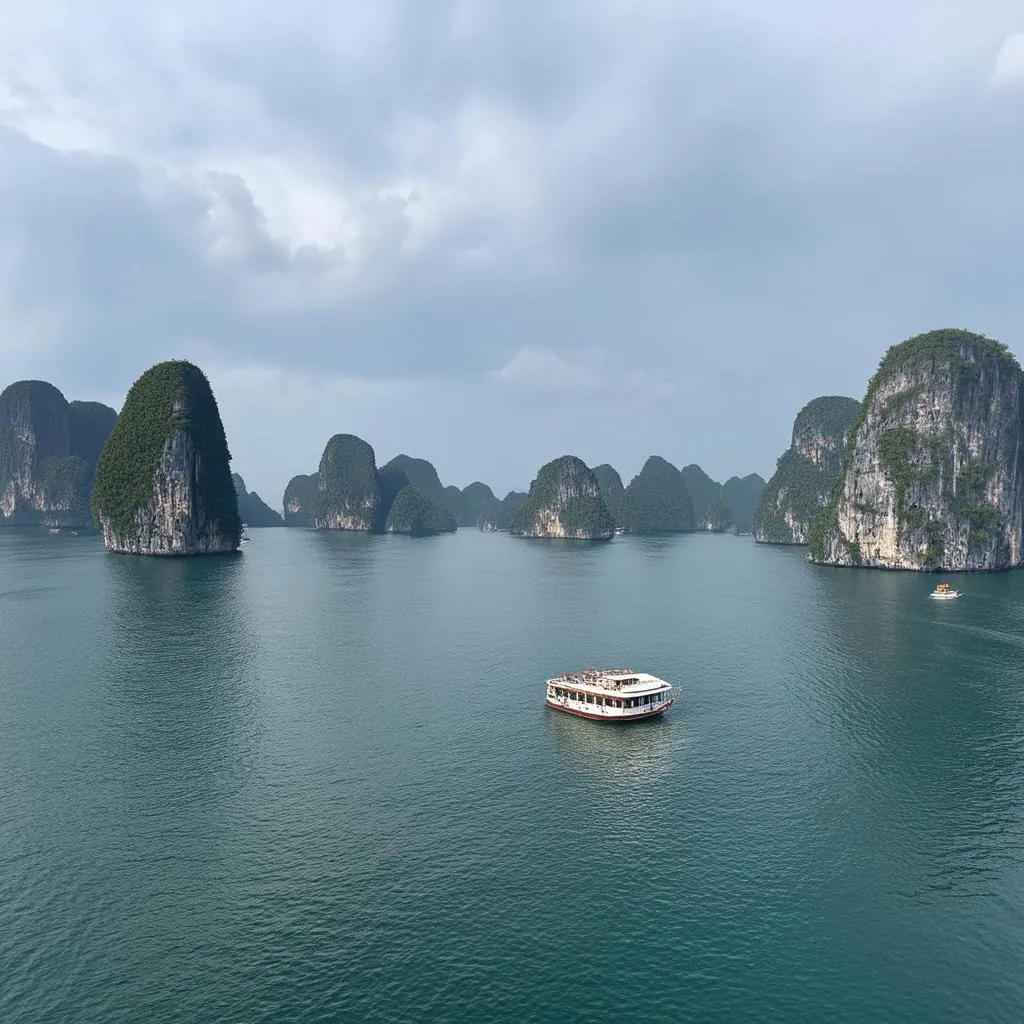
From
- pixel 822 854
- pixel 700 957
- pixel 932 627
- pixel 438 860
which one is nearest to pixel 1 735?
pixel 438 860

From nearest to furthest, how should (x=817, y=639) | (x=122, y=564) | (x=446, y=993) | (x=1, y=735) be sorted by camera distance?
(x=446, y=993) < (x=1, y=735) < (x=817, y=639) < (x=122, y=564)

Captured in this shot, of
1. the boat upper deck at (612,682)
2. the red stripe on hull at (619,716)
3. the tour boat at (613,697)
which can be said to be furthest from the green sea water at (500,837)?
the boat upper deck at (612,682)

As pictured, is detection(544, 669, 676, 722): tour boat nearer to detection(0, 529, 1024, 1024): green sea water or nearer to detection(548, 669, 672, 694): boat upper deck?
detection(548, 669, 672, 694): boat upper deck

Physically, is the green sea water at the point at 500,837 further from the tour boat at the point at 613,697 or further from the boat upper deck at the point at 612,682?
the boat upper deck at the point at 612,682

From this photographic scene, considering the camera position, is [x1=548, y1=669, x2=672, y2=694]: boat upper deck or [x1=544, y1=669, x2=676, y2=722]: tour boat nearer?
[x1=544, y1=669, x2=676, y2=722]: tour boat

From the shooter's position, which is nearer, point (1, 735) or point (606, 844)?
point (606, 844)

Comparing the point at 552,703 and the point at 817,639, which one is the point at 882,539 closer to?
the point at 817,639

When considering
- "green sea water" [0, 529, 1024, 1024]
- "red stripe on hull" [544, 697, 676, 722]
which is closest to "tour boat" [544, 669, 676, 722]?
"red stripe on hull" [544, 697, 676, 722]
